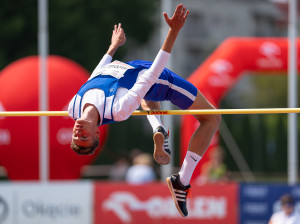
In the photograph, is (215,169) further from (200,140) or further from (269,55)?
(200,140)

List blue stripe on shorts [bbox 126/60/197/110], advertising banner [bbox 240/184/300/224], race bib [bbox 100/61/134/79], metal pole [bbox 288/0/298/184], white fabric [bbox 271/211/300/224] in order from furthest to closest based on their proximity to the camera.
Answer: metal pole [bbox 288/0/298/184] → advertising banner [bbox 240/184/300/224] → white fabric [bbox 271/211/300/224] → blue stripe on shorts [bbox 126/60/197/110] → race bib [bbox 100/61/134/79]

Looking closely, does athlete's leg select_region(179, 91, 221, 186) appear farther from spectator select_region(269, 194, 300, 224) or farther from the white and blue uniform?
spectator select_region(269, 194, 300, 224)

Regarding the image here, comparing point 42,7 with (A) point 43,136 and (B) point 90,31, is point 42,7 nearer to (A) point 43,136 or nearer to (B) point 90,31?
(A) point 43,136

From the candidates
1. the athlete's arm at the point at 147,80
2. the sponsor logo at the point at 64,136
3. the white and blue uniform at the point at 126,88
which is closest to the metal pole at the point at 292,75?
the sponsor logo at the point at 64,136

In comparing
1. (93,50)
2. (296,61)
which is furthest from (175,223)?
(93,50)

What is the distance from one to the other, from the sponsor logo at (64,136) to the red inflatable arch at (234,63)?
2185 millimetres

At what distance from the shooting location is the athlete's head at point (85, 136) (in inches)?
234

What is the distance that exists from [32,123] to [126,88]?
722 cm

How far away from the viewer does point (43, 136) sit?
12352 millimetres

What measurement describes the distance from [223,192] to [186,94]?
5.23 metres

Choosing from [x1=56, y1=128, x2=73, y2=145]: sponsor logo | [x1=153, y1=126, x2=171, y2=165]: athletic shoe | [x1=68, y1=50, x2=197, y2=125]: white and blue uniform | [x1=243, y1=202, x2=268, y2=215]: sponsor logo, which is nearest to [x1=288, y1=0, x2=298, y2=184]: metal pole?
[x1=243, y1=202, x2=268, y2=215]: sponsor logo

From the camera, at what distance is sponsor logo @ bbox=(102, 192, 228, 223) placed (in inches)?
455

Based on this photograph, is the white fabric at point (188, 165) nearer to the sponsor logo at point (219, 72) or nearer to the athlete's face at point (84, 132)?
the athlete's face at point (84, 132)

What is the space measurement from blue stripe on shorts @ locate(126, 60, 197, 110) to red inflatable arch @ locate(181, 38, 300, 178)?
5950 millimetres
